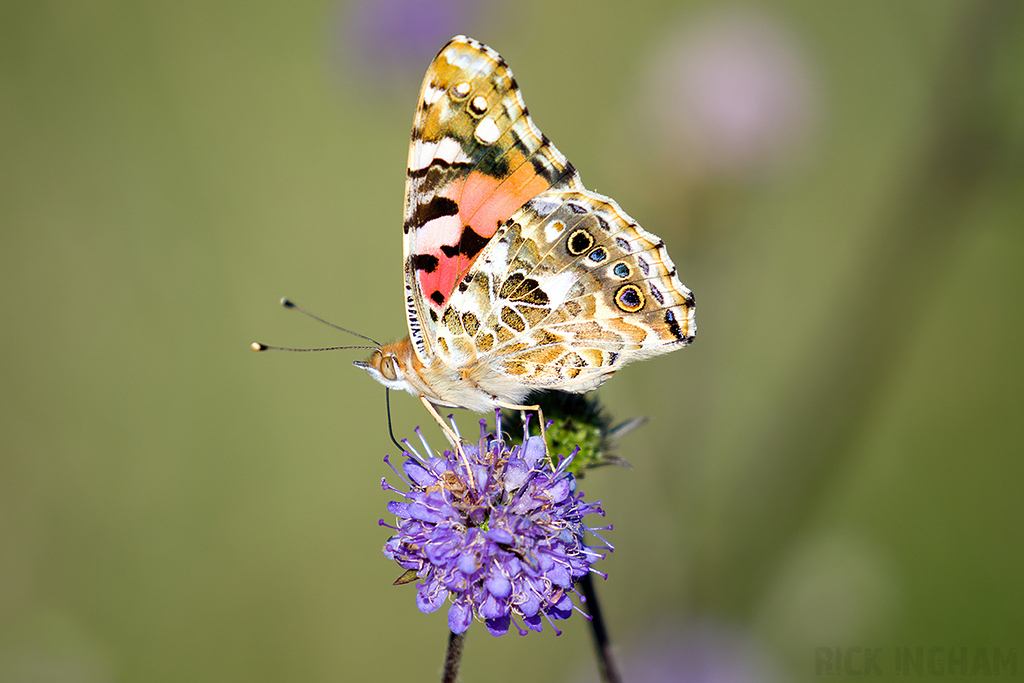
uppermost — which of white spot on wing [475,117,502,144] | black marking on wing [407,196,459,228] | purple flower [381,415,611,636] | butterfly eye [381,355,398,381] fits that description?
white spot on wing [475,117,502,144]

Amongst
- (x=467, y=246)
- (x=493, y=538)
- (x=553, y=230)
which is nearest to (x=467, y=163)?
(x=467, y=246)

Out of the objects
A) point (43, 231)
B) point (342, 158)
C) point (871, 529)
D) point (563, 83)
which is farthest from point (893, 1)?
point (43, 231)

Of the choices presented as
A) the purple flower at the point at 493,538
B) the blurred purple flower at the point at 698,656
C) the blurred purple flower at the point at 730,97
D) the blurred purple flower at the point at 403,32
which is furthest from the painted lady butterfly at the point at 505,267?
the blurred purple flower at the point at 403,32

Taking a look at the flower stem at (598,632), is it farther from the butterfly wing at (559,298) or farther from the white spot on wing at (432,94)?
the white spot on wing at (432,94)

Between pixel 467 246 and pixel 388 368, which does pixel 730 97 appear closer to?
pixel 467 246

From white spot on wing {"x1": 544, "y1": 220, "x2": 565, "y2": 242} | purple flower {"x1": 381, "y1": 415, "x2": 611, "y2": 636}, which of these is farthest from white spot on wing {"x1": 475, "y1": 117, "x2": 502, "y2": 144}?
purple flower {"x1": 381, "y1": 415, "x2": 611, "y2": 636}

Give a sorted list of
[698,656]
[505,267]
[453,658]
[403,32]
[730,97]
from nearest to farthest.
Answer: [453,658] < [505,267] < [698,656] < [730,97] < [403,32]

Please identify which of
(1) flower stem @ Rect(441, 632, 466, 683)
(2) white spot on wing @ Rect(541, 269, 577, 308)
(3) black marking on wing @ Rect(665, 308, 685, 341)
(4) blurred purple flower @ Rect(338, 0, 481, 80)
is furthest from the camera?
(4) blurred purple flower @ Rect(338, 0, 481, 80)

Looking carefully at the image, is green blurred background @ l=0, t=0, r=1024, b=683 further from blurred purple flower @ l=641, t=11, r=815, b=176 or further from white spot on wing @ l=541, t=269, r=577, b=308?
white spot on wing @ l=541, t=269, r=577, b=308

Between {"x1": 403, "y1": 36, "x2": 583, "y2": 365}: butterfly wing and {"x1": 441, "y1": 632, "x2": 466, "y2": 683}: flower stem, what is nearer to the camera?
{"x1": 441, "y1": 632, "x2": 466, "y2": 683}: flower stem
